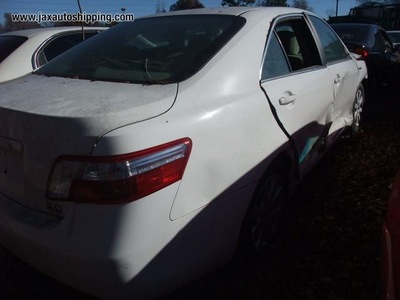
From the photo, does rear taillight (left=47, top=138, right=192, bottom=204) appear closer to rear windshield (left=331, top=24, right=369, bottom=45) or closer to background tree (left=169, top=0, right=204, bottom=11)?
rear windshield (left=331, top=24, right=369, bottom=45)

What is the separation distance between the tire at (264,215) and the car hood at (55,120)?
2.73ft

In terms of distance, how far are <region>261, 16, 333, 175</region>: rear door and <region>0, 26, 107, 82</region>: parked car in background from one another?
2.69m

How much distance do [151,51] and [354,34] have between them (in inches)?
242

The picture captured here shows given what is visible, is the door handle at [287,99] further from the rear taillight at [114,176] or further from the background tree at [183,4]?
the background tree at [183,4]

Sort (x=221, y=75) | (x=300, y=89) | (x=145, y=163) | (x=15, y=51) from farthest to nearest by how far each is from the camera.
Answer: (x=15, y=51)
(x=300, y=89)
(x=221, y=75)
(x=145, y=163)

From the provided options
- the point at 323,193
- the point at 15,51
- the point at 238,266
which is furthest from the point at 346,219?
the point at 15,51

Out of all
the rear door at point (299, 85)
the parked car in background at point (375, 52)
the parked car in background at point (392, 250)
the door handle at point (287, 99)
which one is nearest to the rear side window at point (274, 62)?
the rear door at point (299, 85)

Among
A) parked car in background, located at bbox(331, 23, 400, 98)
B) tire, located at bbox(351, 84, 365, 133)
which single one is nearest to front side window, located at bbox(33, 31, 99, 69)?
tire, located at bbox(351, 84, 365, 133)

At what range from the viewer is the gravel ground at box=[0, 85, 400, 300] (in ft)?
7.67

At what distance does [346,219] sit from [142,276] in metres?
1.86

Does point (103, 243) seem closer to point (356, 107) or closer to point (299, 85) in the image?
point (299, 85)

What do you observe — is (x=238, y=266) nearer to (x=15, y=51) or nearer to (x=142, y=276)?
(x=142, y=276)

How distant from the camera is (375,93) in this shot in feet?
24.4

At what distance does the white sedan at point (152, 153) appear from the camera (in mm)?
1673
